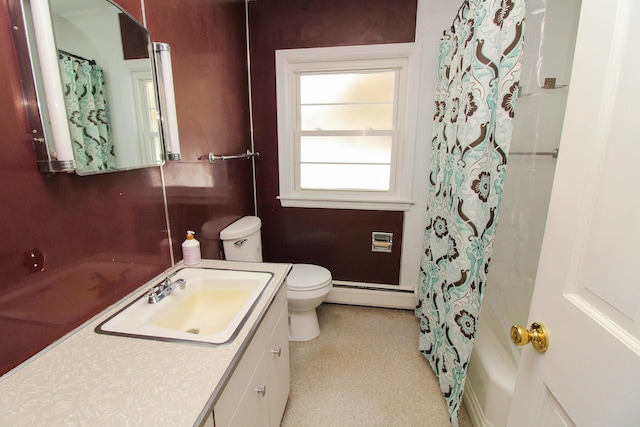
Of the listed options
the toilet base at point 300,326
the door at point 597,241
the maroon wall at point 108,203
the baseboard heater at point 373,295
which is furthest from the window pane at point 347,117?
the door at point 597,241

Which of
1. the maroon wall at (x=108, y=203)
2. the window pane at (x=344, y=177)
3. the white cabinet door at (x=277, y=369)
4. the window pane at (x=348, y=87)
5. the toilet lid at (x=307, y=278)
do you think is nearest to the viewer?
the maroon wall at (x=108, y=203)

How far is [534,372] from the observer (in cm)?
68

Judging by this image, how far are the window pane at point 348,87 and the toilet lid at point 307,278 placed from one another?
128cm

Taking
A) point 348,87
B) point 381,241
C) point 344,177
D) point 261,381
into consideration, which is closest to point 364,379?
point 261,381

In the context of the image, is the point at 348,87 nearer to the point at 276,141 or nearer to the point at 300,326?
the point at 276,141

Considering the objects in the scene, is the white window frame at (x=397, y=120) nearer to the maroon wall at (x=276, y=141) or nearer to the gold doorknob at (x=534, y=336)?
the maroon wall at (x=276, y=141)

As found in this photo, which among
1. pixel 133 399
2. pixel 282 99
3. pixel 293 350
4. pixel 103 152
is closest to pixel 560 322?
pixel 133 399

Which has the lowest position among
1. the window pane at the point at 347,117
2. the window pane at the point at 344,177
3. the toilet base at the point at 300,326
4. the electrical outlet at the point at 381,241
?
the toilet base at the point at 300,326

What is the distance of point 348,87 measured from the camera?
222 cm

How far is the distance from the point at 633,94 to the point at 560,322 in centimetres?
43

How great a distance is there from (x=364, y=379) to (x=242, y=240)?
43.3 inches

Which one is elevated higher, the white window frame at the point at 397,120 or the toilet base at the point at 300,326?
the white window frame at the point at 397,120

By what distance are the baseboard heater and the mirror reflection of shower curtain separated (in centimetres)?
190

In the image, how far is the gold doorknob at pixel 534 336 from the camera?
639mm
